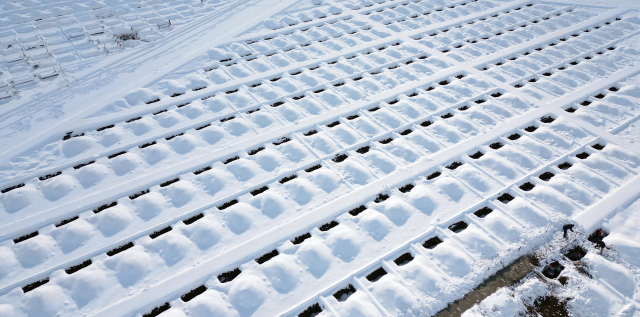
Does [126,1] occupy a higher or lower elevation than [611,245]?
higher

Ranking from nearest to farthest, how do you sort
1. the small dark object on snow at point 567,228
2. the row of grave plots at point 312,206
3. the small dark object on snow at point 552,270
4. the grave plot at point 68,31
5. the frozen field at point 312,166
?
the frozen field at point 312,166 → the small dark object on snow at point 552,270 → the row of grave plots at point 312,206 → the small dark object on snow at point 567,228 → the grave plot at point 68,31

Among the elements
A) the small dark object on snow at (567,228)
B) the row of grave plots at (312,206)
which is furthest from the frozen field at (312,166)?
the small dark object on snow at (567,228)

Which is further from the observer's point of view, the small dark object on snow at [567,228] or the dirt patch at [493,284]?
the small dark object on snow at [567,228]

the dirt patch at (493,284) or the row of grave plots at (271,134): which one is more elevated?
the row of grave plots at (271,134)

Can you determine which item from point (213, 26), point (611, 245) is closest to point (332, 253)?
point (611, 245)

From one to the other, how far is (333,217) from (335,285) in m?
1.45

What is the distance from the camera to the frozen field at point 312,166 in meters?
6.21

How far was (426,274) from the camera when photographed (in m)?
6.29

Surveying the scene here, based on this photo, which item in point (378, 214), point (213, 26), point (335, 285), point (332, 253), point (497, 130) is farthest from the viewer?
point (213, 26)

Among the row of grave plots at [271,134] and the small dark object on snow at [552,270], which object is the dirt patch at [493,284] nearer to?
the small dark object on snow at [552,270]

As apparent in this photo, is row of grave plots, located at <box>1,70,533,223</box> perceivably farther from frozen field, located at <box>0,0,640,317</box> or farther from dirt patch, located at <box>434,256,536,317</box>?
dirt patch, located at <box>434,256,536,317</box>

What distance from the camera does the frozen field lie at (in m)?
6.21

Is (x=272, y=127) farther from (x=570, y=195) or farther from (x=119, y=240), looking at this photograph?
(x=570, y=195)

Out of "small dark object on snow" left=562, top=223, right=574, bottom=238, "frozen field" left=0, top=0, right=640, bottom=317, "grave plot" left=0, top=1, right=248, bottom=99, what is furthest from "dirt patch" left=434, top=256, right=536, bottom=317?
"grave plot" left=0, top=1, right=248, bottom=99
